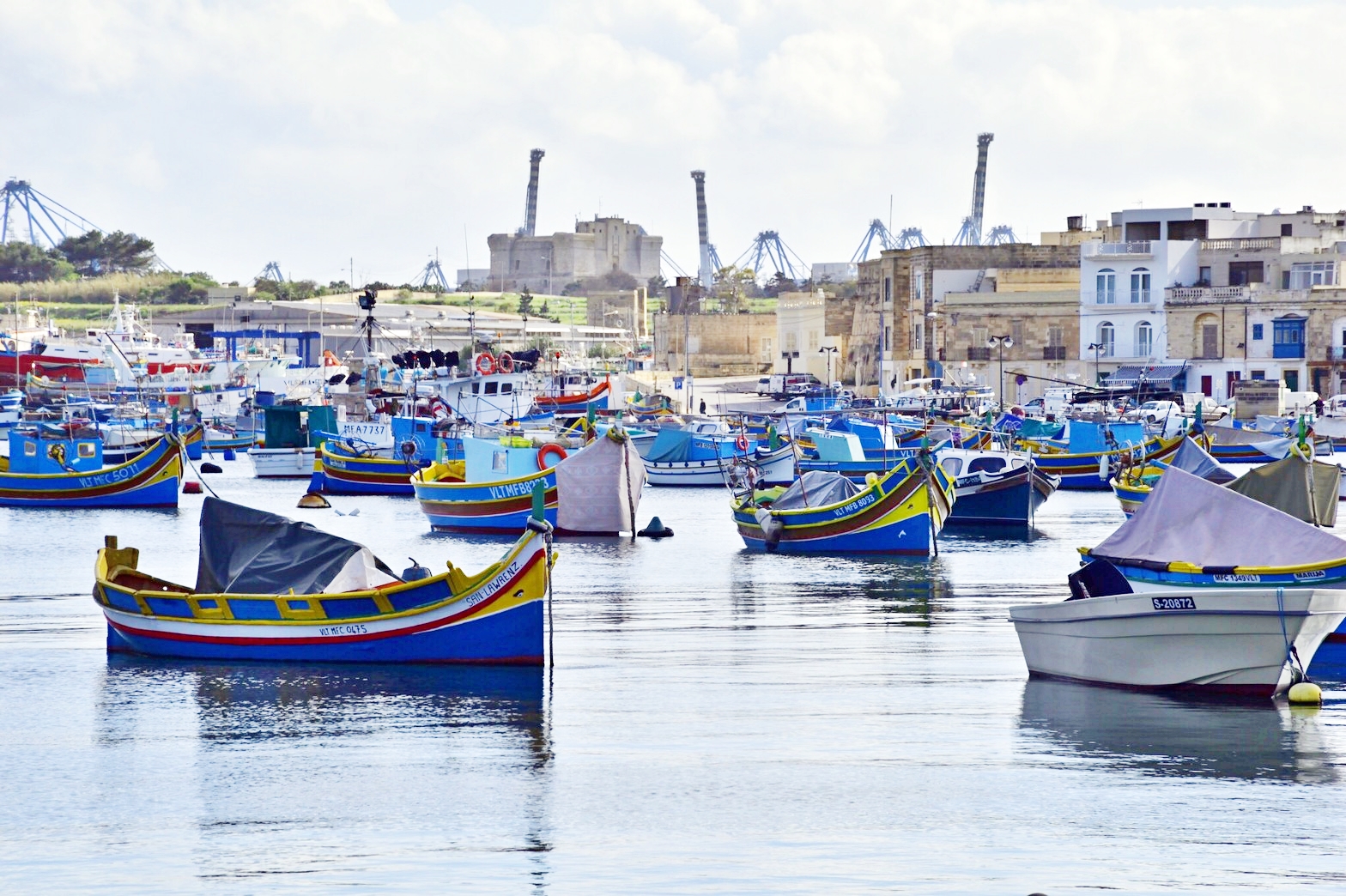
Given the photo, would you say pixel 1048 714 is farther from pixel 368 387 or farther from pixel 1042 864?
pixel 368 387

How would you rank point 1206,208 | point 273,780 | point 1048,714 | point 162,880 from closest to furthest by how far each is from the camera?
1. point 162,880
2. point 273,780
3. point 1048,714
4. point 1206,208

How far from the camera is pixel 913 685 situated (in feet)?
75.9

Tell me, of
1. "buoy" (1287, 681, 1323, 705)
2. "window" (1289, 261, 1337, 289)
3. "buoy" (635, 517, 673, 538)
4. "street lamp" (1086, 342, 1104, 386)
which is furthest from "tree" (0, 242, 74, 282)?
"buoy" (1287, 681, 1323, 705)

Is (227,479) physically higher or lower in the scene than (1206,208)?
lower

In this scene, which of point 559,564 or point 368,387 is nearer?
point 559,564

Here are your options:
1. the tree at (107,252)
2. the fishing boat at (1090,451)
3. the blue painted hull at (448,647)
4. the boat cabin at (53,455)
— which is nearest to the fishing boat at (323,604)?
the blue painted hull at (448,647)

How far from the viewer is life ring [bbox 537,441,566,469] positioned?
44231mm

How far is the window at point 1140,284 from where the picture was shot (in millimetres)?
83625

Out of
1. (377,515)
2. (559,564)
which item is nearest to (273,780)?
(559,564)

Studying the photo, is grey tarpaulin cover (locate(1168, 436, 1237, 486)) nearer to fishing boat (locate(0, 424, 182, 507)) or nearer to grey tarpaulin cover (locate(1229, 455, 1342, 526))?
grey tarpaulin cover (locate(1229, 455, 1342, 526))

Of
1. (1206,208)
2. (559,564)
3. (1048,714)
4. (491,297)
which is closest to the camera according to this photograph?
(1048,714)

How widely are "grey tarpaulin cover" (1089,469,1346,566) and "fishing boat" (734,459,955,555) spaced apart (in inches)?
506

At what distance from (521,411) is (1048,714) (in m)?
51.2

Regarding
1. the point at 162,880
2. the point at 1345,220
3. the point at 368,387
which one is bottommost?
the point at 162,880
